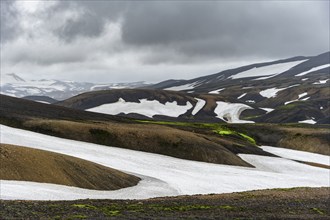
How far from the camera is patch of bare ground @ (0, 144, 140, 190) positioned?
134 ft

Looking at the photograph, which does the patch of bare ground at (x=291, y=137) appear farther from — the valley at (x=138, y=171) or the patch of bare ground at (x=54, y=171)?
the patch of bare ground at (x=54, y=171)

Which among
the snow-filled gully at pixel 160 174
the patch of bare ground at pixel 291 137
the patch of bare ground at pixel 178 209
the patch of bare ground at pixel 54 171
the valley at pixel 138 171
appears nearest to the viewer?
the patch of bare ground at pixel 178 209

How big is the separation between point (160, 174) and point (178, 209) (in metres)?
27.0

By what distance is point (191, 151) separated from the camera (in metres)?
74.1

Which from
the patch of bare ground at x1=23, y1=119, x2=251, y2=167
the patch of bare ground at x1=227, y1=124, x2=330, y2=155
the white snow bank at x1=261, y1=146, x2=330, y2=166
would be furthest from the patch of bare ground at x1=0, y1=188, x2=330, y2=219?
the patch of bare ground at x1=227, y1=124, x2=330, y2=155

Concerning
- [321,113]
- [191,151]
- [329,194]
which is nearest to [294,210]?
[329,194]

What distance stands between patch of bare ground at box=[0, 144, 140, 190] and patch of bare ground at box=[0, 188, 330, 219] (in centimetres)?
1283

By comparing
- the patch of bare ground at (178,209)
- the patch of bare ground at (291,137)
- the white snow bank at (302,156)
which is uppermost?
the patch of bare ground at (178,209)

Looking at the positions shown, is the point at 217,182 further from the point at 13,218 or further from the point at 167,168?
the point at 13,218

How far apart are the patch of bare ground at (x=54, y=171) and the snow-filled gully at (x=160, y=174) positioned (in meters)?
1.68

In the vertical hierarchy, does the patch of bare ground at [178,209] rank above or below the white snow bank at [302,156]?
above

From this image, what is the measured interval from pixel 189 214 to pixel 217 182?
28.6 meters

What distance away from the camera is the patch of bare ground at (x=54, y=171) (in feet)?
134

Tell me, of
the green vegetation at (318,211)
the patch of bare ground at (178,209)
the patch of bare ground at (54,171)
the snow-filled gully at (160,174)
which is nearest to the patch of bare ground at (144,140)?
the snow-filled gully at (160,174)
